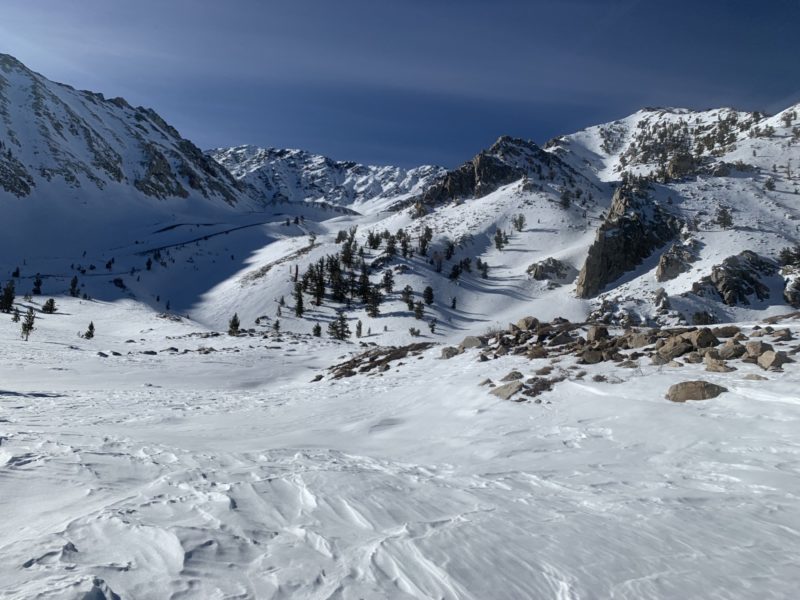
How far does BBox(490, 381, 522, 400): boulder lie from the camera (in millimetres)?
11094

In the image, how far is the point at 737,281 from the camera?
5378 cm

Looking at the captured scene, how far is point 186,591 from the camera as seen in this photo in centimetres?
317

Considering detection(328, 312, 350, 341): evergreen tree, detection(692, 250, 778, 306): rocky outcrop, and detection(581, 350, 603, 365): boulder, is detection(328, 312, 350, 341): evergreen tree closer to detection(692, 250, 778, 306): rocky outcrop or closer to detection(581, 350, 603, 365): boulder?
detection(581, 350, 603, 365): boulder

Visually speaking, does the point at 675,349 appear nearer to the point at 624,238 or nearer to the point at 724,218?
the point at 624,238

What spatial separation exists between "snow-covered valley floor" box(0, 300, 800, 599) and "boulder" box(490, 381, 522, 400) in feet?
1.18

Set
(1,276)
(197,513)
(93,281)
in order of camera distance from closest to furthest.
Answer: (197,513)
(93,281)
(1,276)

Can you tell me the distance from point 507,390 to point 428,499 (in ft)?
20.7

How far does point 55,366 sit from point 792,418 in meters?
27.8

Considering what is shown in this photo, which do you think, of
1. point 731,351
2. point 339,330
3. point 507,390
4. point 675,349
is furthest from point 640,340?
point 339,330

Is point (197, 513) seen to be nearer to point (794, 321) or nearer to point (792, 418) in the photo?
point (792, 418)

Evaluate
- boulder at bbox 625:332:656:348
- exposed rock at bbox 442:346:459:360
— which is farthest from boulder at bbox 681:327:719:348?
exposed rock at bbox 442:346:459:360

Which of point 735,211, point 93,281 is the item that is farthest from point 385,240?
point 735,211

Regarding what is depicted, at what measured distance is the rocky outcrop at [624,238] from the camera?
66.4 m

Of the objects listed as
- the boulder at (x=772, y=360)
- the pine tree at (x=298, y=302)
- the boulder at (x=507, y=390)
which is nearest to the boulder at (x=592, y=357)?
the boulder at (x=507, y=390)
